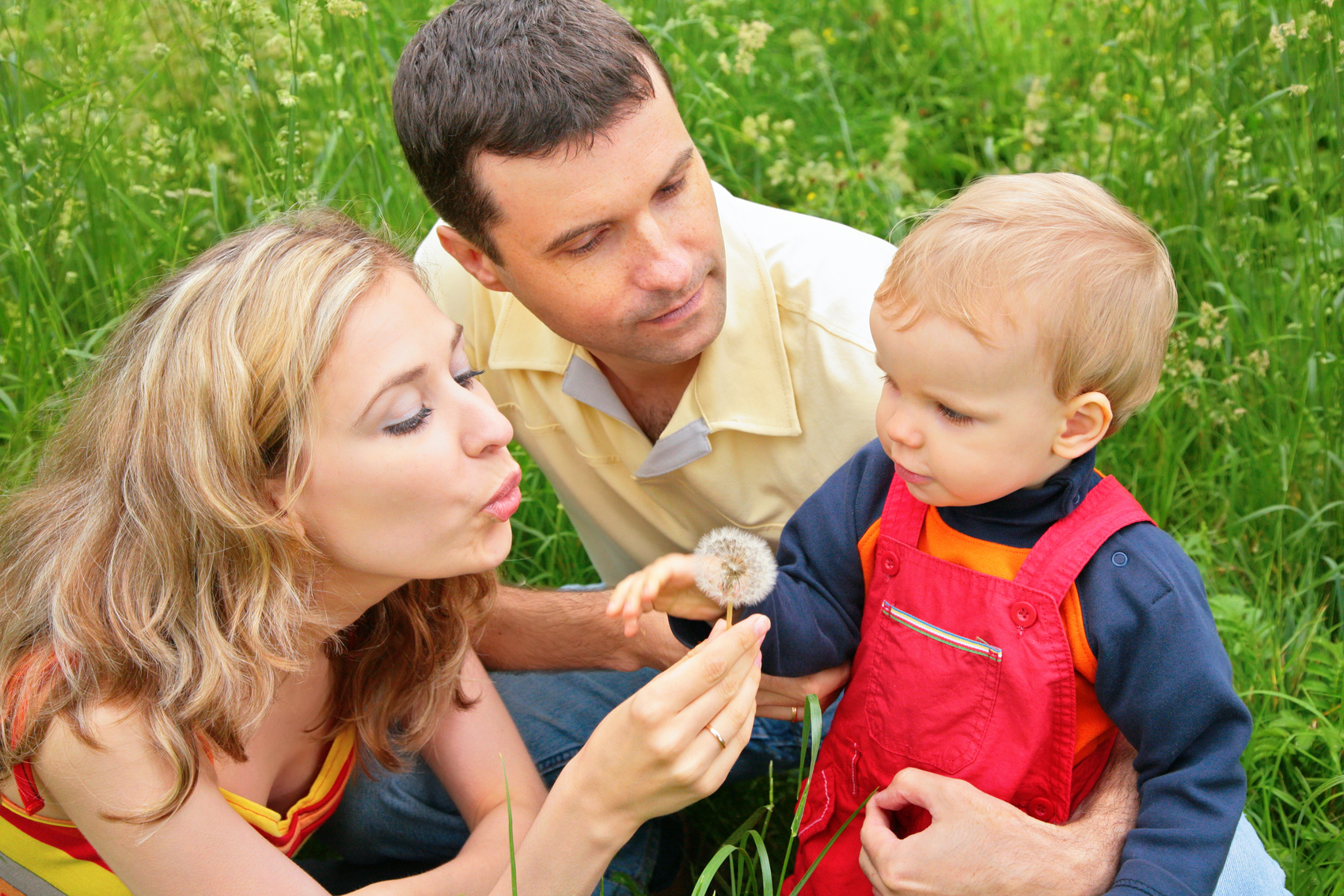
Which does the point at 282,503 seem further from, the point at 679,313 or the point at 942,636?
the point at 942,636

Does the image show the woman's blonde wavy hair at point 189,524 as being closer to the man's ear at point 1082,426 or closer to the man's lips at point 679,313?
the man's lips at point 679,313

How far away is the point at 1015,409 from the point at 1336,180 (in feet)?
5.25

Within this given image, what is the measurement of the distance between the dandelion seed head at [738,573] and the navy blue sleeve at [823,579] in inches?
5.1

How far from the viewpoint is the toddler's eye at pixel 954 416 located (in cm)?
166

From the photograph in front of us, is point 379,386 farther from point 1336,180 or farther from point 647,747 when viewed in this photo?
point 1336,180

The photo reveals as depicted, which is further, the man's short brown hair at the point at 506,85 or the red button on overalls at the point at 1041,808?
the man's short brown hair at the point at 506,85

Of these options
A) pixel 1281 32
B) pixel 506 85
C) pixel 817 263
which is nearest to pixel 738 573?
pixel 817 263

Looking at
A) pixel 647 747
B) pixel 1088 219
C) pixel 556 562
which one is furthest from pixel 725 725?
pixel 556 562

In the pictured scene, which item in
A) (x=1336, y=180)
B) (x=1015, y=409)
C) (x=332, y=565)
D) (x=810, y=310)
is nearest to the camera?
(x=1015, y=409)

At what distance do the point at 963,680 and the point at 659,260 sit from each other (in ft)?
3.16

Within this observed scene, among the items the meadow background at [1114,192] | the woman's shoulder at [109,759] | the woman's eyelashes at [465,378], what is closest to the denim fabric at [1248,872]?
the meadow background at [1114,192]

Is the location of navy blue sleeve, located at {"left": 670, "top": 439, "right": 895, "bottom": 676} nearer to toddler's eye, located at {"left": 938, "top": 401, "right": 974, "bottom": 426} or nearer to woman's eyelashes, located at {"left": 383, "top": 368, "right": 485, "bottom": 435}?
toddler's eye, located at {"left": 938, "top": 401, "right": 974, "bottom": 426}

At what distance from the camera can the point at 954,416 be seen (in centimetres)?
167

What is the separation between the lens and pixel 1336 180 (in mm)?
2652
